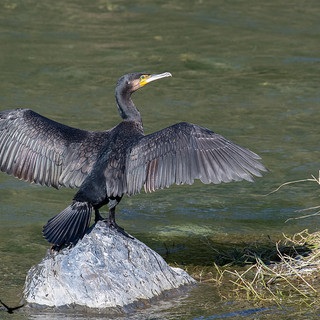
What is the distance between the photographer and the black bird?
6.57 meters

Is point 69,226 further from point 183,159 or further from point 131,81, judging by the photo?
point 131,81

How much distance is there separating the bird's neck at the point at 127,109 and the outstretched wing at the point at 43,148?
0.35 metres

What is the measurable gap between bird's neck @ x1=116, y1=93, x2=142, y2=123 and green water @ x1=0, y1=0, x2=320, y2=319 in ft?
4.40

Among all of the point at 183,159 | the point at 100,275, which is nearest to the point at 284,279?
the point at 183,159

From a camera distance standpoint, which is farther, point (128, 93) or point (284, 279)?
point (128, 93)

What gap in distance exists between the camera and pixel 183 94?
1280cm

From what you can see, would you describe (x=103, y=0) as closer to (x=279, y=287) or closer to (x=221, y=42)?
(x=221, y=42)

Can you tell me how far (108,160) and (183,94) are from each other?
239 inches

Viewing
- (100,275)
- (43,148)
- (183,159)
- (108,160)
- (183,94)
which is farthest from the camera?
(183,94)

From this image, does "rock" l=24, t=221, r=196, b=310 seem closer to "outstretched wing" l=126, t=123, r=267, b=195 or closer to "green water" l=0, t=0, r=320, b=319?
"green water" l=0, t=0, r=320, b=319

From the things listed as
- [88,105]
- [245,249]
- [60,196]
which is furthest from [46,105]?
[245,249]

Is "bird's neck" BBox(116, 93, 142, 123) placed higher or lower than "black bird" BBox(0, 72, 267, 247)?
higher

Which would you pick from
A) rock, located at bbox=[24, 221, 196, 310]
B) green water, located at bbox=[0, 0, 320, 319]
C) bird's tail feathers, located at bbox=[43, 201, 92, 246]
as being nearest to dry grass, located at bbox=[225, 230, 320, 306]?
green water, located at bbox=[0, 0, 320, 319]

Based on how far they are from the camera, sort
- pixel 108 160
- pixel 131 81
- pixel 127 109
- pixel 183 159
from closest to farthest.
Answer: pixel 183 159, pixel 108 160, pixel 127 109, pixel 131 81
